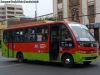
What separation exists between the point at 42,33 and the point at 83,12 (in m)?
22.7

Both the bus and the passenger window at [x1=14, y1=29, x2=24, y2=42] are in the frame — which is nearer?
the bus

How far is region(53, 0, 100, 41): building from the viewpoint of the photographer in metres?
34.9

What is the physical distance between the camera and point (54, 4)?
4353 cm

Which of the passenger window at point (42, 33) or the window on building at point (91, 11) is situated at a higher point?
the window on building at point (91, 11)

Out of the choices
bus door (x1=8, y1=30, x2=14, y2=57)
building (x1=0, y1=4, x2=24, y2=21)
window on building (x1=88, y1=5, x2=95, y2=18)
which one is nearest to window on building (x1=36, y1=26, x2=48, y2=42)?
bus door (x1=8, y1=30, x2=14, y2=57)

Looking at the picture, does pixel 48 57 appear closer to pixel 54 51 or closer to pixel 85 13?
pixel 54 51

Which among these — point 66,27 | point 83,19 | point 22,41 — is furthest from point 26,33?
point 83,19

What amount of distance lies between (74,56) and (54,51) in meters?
1.82

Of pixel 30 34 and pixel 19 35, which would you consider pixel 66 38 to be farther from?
pixel 19 35

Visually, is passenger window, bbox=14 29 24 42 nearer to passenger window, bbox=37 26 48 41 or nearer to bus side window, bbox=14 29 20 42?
bus side window, bbox=14 29 20 42

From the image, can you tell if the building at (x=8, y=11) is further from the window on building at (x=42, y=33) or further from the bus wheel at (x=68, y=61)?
the bus wheel at (x=68, y=61)

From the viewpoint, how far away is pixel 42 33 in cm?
1540

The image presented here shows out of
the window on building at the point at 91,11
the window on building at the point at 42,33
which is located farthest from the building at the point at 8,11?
the window on building at the point at 42,33

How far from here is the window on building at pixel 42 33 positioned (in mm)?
15080
